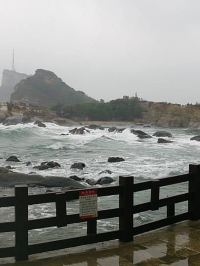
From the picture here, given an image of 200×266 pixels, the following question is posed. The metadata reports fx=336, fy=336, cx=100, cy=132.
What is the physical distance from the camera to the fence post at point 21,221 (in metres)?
4.76

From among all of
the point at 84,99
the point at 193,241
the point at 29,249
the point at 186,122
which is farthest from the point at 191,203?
the point at 84,99

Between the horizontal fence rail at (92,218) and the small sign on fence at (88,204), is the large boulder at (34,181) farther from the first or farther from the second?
the small sign on fence at (88,204)

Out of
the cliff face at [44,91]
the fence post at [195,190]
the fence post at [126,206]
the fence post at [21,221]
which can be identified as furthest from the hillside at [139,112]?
the fence post at [21,221]

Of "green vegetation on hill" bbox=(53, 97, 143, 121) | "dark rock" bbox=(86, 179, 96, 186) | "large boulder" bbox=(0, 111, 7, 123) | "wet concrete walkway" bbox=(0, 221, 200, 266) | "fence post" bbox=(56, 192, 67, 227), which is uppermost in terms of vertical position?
"green vegetation on hill" bbox=(53, 97, 143, 121)

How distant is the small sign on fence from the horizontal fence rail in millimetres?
35

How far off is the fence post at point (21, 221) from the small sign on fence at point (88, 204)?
0.86 meters

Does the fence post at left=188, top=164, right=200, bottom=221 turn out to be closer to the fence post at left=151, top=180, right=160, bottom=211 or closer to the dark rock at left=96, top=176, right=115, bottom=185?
the fence post at left=151, top=180, right=160, bottom=211

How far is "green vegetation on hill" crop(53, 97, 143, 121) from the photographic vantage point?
123 m

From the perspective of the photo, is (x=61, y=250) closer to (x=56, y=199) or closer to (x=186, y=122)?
(x=56, y=199)

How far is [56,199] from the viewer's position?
502 centimetres

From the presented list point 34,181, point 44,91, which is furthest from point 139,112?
point 34,181

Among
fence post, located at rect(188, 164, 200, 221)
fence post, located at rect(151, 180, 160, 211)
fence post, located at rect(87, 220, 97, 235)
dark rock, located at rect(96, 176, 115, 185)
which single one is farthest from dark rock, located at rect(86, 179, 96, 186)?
fence post, located at rect(87, 220, 97, 235)

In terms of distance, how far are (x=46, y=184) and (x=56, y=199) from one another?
9.38 meters

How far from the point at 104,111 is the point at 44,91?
6485cm
